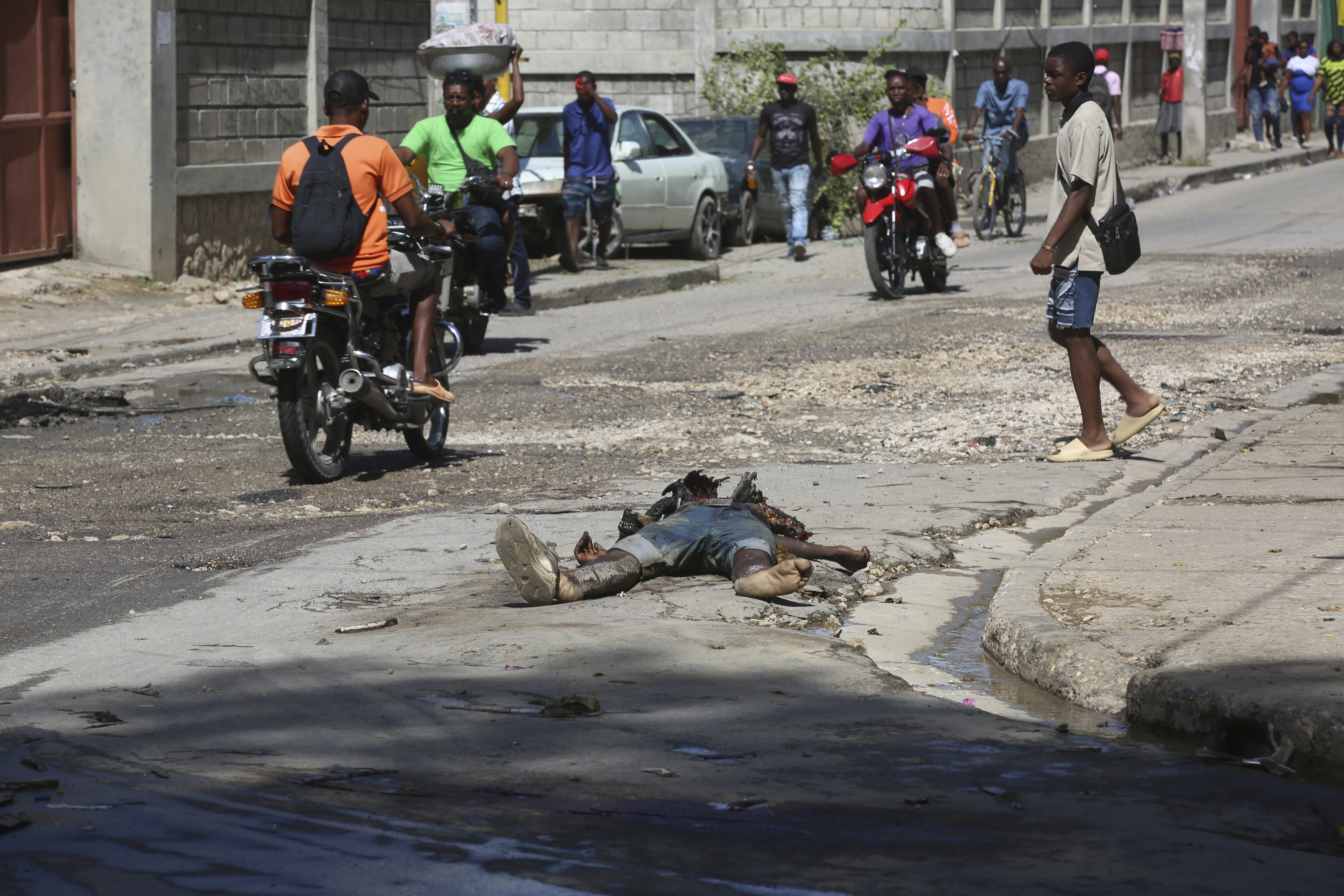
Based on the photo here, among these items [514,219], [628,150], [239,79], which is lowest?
[514,219]

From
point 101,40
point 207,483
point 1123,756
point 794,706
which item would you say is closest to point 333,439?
point 207,483

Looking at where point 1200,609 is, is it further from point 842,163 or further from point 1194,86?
point 1194,86

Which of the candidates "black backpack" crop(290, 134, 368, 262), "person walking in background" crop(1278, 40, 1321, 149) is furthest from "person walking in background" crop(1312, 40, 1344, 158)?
"black backpack" crop(290, 134, 368, 262)

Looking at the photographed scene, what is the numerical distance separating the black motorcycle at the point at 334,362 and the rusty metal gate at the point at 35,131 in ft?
23.6

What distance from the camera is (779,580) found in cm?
505

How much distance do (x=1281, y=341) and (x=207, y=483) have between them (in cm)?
787

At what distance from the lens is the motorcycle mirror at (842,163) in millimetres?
14625

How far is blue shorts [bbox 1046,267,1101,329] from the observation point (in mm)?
7895

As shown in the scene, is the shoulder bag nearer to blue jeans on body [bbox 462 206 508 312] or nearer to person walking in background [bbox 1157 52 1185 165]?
blue jeans on body [bbox 462 206 508 312]

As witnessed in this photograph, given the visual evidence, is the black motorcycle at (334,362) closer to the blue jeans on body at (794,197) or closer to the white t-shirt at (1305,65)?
the blue jeans on body at (794,197)

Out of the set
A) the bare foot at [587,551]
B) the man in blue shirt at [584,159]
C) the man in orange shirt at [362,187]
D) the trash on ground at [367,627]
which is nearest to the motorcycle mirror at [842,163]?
the man in blue shirt at [584,159]

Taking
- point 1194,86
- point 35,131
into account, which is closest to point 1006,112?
point 35,131

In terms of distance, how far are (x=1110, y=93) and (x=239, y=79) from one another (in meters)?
17.5

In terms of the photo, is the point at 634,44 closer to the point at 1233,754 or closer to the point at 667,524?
the point at 667,524
